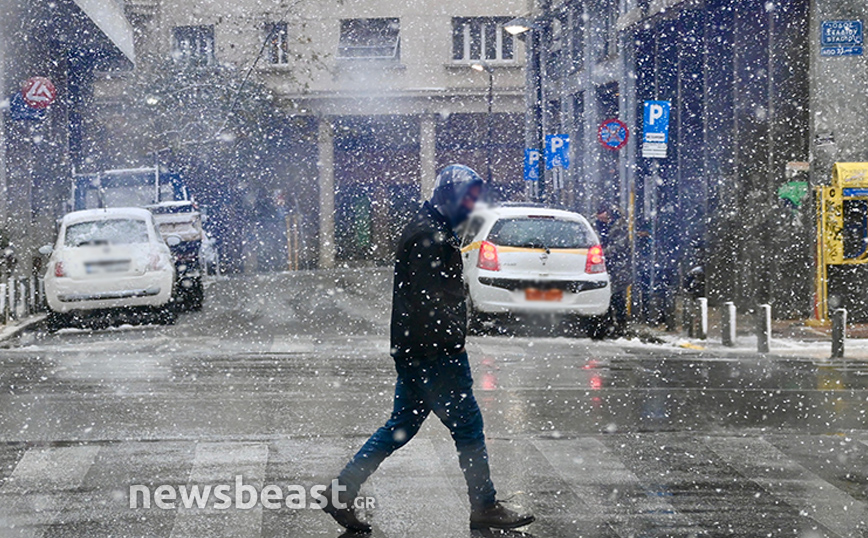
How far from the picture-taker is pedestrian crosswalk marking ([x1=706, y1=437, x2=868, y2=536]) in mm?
6398

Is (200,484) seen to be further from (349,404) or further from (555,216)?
(555,216)

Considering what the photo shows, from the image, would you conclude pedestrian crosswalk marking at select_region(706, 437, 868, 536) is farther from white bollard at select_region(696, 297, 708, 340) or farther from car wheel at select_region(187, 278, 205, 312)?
car wheel at select_region(187, 278, 205, 312)

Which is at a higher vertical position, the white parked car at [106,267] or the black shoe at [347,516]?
the white parked car at [106,267]

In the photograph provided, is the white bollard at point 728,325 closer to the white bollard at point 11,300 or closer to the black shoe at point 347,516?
the white bollard at point 11,300

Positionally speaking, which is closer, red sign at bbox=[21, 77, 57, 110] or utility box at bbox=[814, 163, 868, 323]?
utility box at bbox=[814, 163, 868, 323]

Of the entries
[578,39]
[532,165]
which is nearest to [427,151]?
[578,39]

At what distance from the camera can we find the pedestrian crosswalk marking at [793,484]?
6.40 metres

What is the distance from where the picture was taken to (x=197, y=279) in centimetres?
2144

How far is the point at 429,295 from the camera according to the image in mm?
5984

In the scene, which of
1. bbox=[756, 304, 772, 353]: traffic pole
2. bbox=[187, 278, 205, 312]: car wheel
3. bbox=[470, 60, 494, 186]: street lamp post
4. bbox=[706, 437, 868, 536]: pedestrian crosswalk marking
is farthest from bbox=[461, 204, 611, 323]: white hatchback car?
bbox=[470, 60, 494, 186]: street lamp post

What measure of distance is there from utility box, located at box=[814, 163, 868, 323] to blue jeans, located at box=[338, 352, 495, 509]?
12.8 metres

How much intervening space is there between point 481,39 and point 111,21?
18733mm

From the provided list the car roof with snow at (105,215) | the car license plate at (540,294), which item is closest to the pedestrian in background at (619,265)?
the car license plate at (540,294)

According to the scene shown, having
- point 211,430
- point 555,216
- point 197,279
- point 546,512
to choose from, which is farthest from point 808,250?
point 546,512
